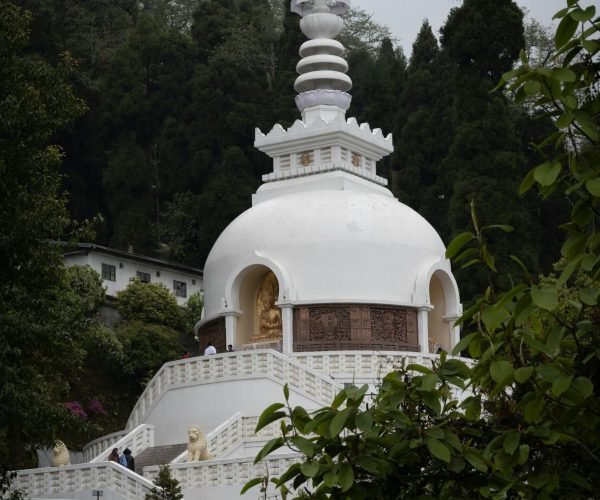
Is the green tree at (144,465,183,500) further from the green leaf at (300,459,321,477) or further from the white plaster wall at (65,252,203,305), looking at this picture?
the white plaster wall at (65,252,203,305)

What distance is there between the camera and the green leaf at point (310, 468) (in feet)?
29.4

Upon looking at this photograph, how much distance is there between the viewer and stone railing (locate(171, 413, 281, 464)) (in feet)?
109

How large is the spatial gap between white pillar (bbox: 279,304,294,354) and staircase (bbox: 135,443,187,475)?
4.44 meters

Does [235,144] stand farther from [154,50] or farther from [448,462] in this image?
[448,462]

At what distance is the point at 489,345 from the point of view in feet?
29.8

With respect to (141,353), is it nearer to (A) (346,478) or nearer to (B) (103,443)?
(B) (103,443)

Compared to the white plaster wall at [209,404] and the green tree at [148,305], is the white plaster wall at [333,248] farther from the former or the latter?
the green tree at [148,305]

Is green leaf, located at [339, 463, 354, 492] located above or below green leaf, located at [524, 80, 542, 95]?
below

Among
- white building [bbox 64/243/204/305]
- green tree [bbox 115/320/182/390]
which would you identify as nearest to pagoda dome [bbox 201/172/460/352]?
green tree [bbox 115/320/182/390]

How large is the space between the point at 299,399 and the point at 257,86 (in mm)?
32053

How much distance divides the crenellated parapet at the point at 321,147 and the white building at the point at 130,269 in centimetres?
1329

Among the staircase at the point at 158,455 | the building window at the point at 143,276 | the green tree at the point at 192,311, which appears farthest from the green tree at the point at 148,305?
the staircase at the point at 158,455

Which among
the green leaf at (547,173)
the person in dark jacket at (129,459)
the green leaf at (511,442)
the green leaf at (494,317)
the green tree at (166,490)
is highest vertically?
the person in dark jacket at (129,459)

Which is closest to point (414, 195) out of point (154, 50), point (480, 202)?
point (480, 202)
